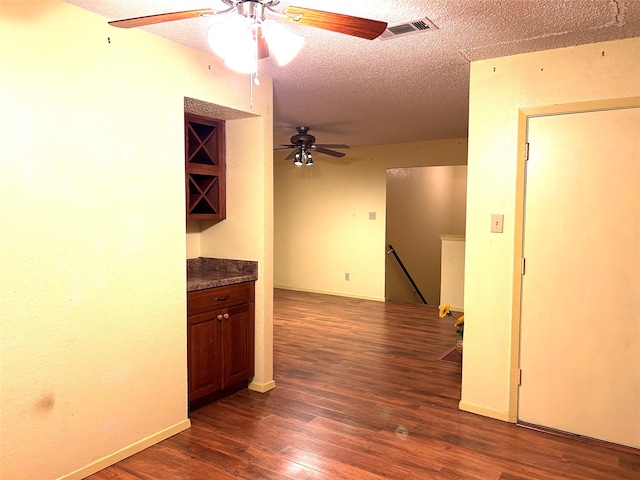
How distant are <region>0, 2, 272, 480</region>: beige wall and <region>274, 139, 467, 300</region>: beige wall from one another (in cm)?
437

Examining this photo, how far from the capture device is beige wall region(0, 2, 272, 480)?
2.11 metres

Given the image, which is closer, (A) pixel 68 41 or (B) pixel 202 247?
(A) pixel 68 41

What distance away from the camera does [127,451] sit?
2.59 metres

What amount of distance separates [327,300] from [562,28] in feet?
17.0

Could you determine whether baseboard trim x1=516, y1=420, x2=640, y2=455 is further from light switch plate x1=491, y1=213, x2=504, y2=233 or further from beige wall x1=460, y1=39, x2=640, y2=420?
light switch plate x1=491, y1=213, x2=504, y2=233

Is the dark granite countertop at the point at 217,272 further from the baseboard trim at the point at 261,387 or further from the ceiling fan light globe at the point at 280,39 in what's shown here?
the ceiling fan light globe at the point at 280,39

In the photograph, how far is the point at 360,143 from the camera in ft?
22.8

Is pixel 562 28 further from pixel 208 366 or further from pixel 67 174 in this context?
pixel 208 366

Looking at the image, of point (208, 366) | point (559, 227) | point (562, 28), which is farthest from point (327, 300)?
point (562, 28)

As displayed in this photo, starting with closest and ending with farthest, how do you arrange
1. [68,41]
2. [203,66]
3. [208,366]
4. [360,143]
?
1. [68,41]
2. [203,66]
3. [208,366]
4. [360,143]

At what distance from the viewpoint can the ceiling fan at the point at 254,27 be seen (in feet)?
5.45

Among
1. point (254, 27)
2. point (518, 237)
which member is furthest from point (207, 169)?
point (518, 237)

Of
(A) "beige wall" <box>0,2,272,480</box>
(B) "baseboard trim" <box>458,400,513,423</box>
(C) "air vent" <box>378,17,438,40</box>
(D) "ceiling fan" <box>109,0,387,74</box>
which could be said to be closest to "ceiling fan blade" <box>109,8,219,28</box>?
(D) "ceiling fan" <box>109,0,387,74</box>

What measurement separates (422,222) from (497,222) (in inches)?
208
